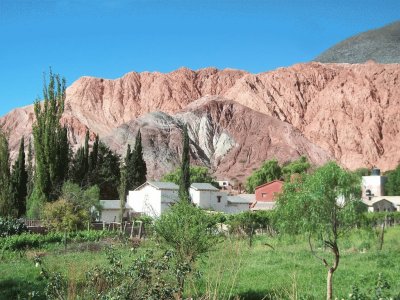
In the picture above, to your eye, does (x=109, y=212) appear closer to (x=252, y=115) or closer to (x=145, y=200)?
(x=145, y=200)

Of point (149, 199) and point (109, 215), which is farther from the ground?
point (149, 199)

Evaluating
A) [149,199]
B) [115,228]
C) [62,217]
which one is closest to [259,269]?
[62,217]

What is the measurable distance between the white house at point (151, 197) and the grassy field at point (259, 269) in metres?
23.1

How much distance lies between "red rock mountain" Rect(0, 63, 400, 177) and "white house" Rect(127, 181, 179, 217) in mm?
36021

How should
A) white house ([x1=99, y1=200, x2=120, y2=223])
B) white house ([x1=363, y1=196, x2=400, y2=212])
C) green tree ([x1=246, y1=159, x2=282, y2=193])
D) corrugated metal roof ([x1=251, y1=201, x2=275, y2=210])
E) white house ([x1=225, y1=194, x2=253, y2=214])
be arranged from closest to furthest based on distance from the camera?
white house ([x1=99, y1=200, x2=120, y2=223]), white house ([x1=225, y1=194, x2=253, y2=214]), corrugated metal roof ([x1=251, y1=201, x2=275, y2=210]), white house ([x1=363, y1=196, x2=400, y2=212]), green tree ([x1=246, y1=159, x2=282, y2=193])

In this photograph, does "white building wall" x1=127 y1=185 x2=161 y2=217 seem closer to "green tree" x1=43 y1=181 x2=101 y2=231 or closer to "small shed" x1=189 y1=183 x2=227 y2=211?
"small shed" x1=189 y1=183 x2=227 y2=211

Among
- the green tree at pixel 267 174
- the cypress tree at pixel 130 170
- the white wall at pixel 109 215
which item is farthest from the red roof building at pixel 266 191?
the white wall at pixel 109 215

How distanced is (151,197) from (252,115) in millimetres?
61559

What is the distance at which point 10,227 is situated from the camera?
28609 millimetres

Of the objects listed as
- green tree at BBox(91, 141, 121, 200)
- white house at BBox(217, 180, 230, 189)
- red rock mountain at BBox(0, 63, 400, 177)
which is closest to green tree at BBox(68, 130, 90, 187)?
green tree at BBox(91, 141, 121, 200)

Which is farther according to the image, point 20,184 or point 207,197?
point 207,197

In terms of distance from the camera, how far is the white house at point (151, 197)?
51.8 meters

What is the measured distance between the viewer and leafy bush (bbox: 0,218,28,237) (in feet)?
92.2

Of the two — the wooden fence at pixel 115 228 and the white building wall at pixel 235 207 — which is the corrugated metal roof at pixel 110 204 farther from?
the wooden fence at pixel 115 228
